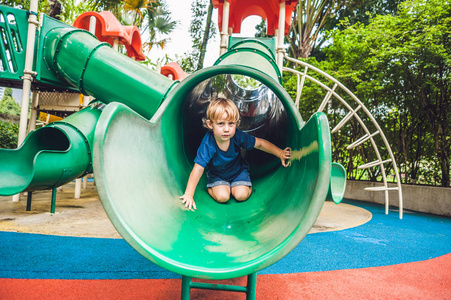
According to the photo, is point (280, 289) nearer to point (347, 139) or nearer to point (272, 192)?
point (272, 192)

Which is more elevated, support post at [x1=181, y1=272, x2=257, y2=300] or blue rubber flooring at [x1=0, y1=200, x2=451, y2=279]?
support post at [x1=181, y1=272, x2=257, y2=300]

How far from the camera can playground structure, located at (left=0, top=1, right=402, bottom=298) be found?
1.12m

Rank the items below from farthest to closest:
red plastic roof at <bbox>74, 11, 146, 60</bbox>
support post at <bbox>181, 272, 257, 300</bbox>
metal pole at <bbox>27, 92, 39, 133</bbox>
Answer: red plastic roof at <bbox>74, 11, 146, 60</bbox>
metal pole at <bbox>27, 92, 39, 133</bbox>
support post at <bbox>181, 272, 257, 300</bbox>

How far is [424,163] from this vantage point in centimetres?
753

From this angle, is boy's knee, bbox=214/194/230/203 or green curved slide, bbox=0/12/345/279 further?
boy's knee, bbox=214/194/230/203

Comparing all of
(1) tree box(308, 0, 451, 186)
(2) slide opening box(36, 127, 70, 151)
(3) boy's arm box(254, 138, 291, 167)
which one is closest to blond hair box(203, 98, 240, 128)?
(3) boy's arm box(254, 138, 291, 167)

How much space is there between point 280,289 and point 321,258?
0.99m

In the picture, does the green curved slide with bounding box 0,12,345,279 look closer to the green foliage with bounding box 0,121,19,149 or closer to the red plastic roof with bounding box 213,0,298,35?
the red plastic roof with bounding box 213,0,298,35

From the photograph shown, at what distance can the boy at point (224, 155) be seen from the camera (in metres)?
2.17

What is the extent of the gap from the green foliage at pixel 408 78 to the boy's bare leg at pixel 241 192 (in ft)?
19.4

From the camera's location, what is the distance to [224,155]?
2.32 meters

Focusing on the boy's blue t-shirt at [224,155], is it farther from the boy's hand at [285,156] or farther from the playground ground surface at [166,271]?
the playground ground surface at [166,271]

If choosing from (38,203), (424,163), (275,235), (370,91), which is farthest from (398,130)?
(38,203)

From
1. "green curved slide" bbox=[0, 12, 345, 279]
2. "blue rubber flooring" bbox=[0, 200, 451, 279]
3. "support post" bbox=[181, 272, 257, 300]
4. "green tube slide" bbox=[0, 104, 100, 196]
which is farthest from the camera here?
"green tube slide" bbox=[0, 104, 100, 196]
